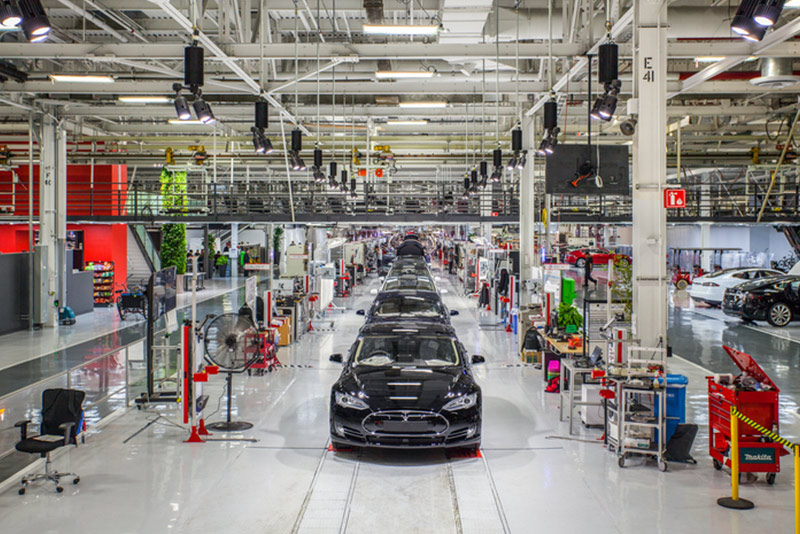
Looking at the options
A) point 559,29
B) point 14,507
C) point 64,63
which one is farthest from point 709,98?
point 14,507

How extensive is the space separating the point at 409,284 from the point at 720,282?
36.2 ft

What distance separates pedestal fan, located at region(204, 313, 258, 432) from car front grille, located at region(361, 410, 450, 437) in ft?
6.89

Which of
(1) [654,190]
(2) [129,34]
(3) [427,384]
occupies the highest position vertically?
(2) [129,34]

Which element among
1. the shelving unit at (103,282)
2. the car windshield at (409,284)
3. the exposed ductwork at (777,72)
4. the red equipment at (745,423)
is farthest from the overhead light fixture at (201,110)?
the shelving unit at (103,282)

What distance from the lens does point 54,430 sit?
6012 millimetres

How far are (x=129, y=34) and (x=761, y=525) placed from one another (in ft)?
44.8

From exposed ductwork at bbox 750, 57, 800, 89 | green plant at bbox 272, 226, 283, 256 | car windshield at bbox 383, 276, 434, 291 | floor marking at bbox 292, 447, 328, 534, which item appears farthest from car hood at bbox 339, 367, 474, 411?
green plant at bbox 272, 226, 283, 256

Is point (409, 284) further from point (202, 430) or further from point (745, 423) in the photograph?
point (745, 423)

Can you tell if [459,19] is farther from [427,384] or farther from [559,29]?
[427,384]

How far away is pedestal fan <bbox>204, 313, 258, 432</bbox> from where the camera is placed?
7426mm

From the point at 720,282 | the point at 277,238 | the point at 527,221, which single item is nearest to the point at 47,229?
the point at 527,221

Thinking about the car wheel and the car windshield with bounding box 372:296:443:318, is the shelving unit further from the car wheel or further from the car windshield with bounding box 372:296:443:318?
the car wheel

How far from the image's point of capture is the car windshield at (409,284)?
15.0m

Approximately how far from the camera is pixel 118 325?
17.2 m
